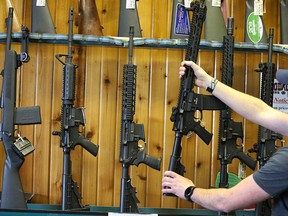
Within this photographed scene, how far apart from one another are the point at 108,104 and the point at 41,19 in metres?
0.68

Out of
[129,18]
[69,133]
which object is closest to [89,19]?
[129,18]

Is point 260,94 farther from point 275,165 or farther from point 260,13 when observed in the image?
point 275,165

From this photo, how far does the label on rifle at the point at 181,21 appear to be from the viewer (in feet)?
9.25

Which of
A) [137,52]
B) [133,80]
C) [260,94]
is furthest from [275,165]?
[137,52]

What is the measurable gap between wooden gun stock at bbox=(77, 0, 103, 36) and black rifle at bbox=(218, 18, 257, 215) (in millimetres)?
772

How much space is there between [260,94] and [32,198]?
1588mm

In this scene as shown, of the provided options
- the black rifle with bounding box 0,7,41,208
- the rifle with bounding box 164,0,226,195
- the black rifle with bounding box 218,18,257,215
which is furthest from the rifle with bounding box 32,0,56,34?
the black rifle with bounding box 218,18,257,215

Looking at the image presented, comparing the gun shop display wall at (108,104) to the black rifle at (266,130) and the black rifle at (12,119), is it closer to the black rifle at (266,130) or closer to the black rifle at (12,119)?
the black rifle at (266,130)

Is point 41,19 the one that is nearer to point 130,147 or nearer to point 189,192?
point 130,147

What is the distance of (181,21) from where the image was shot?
2.84 metres

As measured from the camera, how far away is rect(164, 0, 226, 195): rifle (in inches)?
97.1

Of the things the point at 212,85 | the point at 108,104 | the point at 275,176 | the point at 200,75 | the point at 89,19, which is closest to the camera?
the point at 275,176

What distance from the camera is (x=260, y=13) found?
285 cm

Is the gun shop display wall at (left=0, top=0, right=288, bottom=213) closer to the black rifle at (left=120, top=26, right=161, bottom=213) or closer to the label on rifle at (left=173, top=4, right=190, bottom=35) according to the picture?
the label on rifle at (left=173, top=4, right=190, bottom=35)
